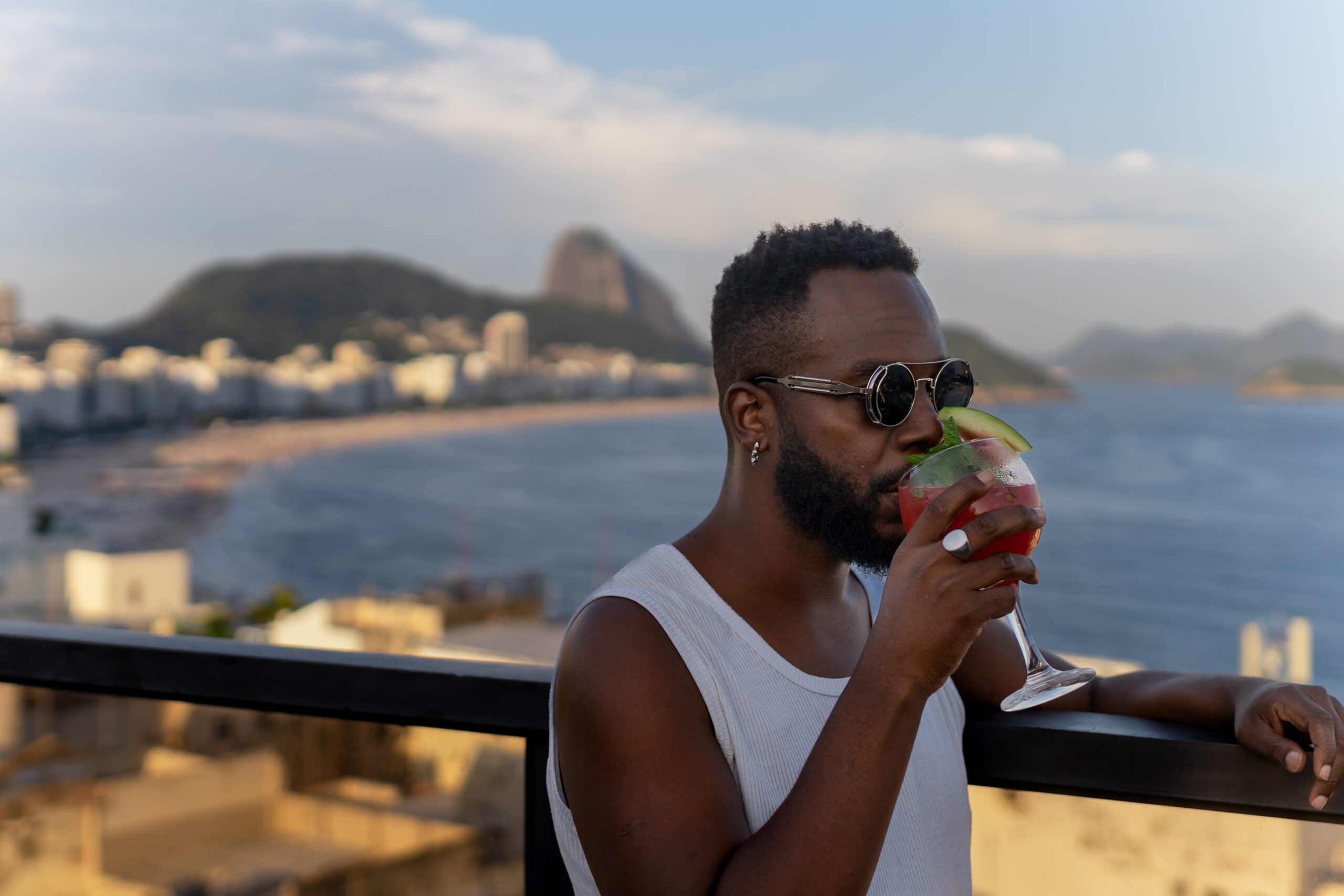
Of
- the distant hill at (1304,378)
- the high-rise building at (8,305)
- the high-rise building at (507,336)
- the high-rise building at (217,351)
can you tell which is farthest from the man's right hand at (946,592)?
the distant hill at (1304,378)

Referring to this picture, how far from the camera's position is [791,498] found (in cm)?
150

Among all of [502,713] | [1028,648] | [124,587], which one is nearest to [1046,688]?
[1028,648]

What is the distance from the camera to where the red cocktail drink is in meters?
1.15

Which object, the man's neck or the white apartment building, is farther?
the white apartment building

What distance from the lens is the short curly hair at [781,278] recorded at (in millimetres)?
1484

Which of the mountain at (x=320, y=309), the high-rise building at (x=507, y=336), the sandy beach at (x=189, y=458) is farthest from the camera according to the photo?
the high-rise building at (x=507, y=336)

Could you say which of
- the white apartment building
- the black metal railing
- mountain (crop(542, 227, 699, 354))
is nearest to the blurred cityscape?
the white apartment building

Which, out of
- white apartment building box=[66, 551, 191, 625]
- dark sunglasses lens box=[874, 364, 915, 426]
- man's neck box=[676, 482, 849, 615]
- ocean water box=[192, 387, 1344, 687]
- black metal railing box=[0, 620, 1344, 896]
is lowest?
ocean water box=[192, 387, 1344, 687]

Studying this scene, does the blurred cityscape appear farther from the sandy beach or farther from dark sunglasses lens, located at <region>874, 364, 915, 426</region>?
dark sunglasses lens, located at <region>874, 364, 915, 426</region>

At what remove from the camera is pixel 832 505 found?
4.84 feet

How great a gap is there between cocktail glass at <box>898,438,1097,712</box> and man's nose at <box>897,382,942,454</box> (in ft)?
0.22

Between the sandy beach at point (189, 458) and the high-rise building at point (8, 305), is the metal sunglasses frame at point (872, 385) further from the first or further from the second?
the high-rise building at point (8, 305)

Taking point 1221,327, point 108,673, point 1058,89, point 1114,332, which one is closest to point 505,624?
point 108,673

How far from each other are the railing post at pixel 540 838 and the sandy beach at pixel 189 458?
207 ft
